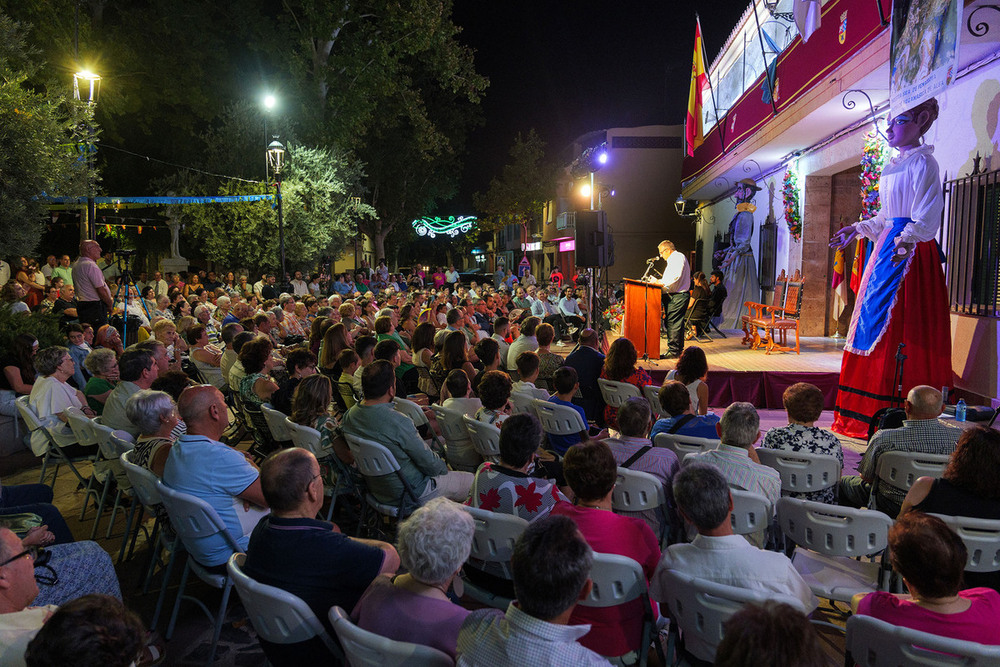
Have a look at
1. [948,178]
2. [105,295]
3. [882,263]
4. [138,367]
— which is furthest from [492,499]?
[105,295]

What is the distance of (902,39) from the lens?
6.05m

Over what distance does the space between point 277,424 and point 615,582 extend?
2979 millimetres

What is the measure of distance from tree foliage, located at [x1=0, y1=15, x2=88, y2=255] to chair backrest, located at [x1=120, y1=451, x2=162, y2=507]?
5.77 meters

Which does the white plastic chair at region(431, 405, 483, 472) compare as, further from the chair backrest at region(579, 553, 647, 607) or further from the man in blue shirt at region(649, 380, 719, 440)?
the chair backrest at region(579, 553, 647, 607)

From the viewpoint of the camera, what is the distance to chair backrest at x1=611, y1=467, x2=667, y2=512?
3166 millimetres

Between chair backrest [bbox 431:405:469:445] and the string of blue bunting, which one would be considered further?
the string of blue bunting

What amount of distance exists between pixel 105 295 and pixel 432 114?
2576 centimetres

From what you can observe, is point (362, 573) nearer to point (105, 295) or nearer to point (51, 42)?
point (105, 295)

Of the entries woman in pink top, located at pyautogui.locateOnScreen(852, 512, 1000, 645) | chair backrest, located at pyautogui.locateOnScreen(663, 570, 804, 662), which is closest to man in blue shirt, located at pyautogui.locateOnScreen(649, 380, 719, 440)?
chair backrest, located at pyautogui.locateOnScreen(663, 570, 804, 662)

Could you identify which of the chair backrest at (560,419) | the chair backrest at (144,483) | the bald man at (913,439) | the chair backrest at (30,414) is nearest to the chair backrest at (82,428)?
the chair backrest at (30,414)

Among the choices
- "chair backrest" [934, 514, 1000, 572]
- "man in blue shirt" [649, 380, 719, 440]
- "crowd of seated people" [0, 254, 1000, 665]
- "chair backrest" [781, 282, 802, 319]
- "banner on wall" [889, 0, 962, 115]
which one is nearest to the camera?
"crowd of seated people" [0, 254, 1000, 665]

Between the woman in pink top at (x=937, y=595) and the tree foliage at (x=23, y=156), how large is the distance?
8.75 metres

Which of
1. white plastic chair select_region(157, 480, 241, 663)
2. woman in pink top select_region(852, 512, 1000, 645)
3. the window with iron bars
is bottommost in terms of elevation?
white plastic chair select_region(157, 480, 241, 663)

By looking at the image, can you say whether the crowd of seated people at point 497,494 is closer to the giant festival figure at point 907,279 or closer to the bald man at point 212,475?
the bald man at point 212,475
